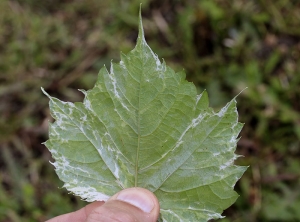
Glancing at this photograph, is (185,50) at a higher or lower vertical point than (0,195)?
higher

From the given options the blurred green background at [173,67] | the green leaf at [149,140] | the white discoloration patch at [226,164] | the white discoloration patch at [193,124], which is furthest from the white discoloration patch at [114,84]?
the blurred green background at [173,67]

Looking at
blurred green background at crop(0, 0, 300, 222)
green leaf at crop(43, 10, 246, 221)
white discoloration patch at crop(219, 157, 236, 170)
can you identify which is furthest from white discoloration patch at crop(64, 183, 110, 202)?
blurred green background at crop(0, 0, 300, 222)

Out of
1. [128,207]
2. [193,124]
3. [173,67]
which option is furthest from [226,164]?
[173,67]

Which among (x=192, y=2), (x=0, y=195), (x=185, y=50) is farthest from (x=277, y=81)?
(x=0, y=195)

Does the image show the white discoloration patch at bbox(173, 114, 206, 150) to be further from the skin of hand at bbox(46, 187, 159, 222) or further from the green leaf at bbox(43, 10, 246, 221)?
the skin of hand at bbox(46, 187, 159, 222)

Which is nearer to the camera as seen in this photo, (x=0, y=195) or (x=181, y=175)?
(x=181, y=175)

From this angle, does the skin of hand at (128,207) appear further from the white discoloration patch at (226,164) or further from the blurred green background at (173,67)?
the blurred green background at (173,67)

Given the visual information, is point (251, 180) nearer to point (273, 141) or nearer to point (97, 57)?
point (273, 141)

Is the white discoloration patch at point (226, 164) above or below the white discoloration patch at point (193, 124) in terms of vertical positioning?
below
